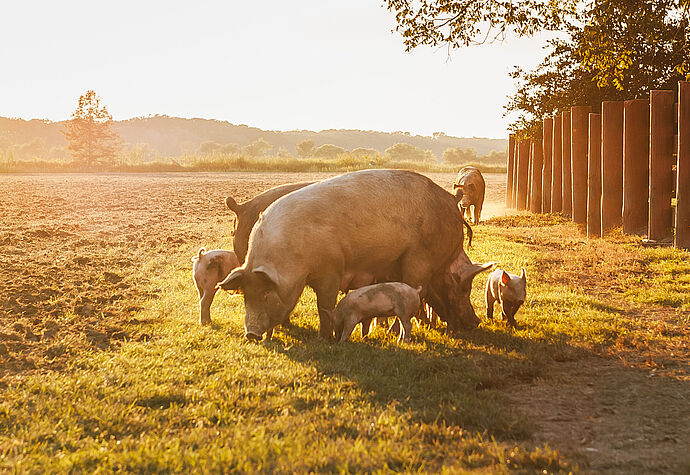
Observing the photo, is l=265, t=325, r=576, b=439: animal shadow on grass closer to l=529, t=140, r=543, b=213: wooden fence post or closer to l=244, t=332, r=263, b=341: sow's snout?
l=244, t=332, r=263, b=341: sow's snout

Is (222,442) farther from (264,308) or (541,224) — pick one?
(541,224)

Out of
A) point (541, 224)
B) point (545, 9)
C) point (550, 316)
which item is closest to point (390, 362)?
point (550, 316)

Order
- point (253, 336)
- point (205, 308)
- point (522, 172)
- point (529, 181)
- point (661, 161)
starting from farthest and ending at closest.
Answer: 1. point (522, 172)
2. point (529, 181)
3. point (661, 161)
4. point (205, 308)
5. point (253, 336)

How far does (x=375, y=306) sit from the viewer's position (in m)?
6.98

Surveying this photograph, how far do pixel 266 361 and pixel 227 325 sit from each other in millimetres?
1761

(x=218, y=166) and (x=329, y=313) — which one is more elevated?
(x=218, y=166)

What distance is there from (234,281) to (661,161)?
8.78 meters

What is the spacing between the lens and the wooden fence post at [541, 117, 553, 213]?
64.3 ft

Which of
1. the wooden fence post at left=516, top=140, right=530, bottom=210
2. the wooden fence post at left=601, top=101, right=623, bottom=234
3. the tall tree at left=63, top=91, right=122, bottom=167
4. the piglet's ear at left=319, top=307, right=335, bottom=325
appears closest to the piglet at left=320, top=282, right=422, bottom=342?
the piglet's ear at left=319, top=307, right=335, bottom=325

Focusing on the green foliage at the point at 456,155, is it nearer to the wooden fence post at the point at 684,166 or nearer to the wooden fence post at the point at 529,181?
the wooden fence post at the point at 529,181

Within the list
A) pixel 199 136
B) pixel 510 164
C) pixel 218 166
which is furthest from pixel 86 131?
pixel 199 136

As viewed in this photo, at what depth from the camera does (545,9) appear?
10414mm

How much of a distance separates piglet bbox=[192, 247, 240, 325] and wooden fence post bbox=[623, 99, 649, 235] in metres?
8.23

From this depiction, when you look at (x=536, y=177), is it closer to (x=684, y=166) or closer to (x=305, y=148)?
(x=684, y=166)
